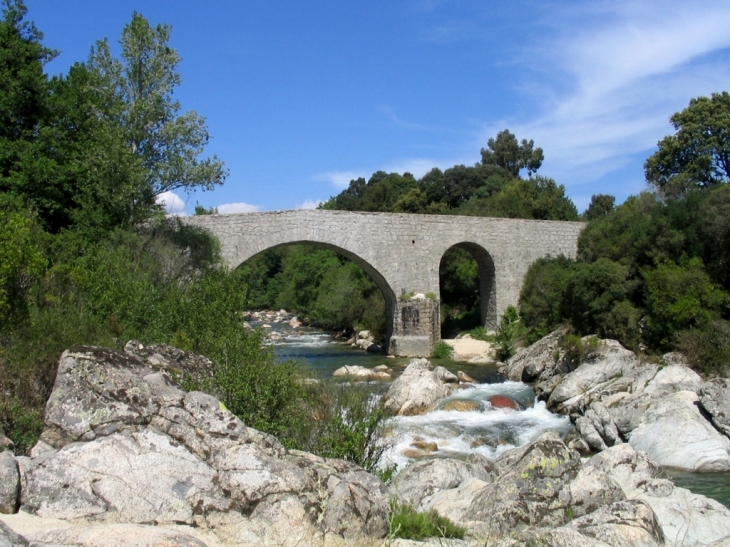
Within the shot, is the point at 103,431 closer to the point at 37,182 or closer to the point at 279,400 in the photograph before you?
the point at 279,400

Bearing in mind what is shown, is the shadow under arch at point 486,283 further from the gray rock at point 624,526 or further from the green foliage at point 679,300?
the gray rock at point 624,526

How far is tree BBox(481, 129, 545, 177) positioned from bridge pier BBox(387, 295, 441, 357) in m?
33.8

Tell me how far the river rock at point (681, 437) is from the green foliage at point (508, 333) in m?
10.0

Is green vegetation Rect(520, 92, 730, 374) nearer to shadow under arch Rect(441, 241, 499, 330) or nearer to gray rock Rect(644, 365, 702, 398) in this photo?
gray rock Rect(644, 365, 702, 398)

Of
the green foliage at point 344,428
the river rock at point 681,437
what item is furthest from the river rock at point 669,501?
the river rock at point 681,437

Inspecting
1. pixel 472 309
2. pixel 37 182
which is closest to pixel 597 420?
pixel 37 182

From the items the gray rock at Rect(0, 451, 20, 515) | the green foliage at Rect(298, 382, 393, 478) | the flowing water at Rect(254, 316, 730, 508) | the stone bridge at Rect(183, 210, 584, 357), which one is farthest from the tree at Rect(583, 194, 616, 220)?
the gray rock at Rect(0, 451, 20, 515)

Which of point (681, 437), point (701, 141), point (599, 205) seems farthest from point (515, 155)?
point (681, 437)

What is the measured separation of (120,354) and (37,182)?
1227 centimetres

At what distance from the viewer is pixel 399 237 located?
22.7 m

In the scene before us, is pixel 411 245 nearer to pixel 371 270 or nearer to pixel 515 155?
pixel 371 270

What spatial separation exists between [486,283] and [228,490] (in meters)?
21.4

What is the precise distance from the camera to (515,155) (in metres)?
53.8

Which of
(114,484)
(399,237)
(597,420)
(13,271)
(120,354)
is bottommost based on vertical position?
(597,420)
